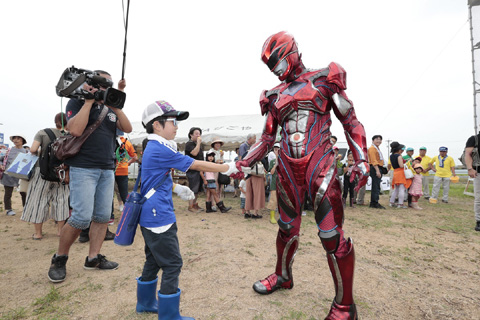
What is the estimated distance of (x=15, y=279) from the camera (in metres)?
2.60

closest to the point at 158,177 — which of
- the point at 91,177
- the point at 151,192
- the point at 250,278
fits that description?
the point at 151,192

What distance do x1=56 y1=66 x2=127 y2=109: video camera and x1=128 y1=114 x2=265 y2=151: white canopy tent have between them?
7983mm

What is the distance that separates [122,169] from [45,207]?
138cm

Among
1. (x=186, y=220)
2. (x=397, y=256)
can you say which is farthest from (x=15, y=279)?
(x=397, y=256)

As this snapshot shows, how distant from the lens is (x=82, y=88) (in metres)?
2.24

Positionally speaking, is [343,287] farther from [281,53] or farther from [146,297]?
[281,53]

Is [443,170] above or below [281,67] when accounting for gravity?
below

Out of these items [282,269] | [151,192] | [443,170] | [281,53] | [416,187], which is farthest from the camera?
[443,170]

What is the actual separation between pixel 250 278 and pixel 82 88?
2.43 m

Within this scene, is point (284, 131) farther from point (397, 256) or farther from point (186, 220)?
point (186, 220)

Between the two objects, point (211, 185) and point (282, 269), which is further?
point (211, 185)

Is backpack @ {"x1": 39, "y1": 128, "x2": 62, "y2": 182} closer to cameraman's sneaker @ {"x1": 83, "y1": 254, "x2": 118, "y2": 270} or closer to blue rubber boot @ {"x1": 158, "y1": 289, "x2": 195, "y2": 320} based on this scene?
cameraman's sneaker @ {"x1": 83, "y1": 254, "x2": 118, "y2": 270}

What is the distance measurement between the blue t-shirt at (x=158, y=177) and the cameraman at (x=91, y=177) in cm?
95

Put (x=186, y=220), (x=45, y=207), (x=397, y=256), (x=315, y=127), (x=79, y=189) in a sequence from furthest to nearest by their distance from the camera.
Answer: (x=186, y=220) → (x=45, y=207) → (x=397, y=256) → (x=79, y=189) → (x=315, y=127)
